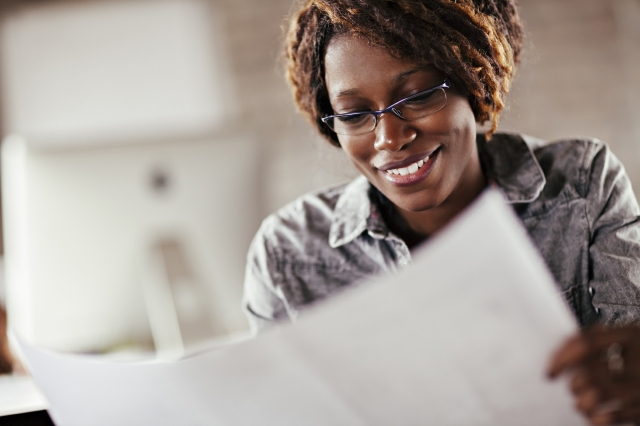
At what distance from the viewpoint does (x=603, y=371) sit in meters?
0.42

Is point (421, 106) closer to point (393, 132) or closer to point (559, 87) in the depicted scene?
point (393, 132)

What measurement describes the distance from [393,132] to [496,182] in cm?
28

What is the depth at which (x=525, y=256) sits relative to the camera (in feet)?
1.28

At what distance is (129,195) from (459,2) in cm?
80

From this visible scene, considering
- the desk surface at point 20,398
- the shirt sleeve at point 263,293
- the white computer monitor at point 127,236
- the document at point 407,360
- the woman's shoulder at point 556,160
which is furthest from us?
the white computer monitor at point 127,236

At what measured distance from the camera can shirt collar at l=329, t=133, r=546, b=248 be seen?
95cm

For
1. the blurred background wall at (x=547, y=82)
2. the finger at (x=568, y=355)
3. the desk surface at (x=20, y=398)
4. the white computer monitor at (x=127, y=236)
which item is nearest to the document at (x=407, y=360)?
the finger at (x=568, y=355)

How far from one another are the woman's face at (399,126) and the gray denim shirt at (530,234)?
0.15m

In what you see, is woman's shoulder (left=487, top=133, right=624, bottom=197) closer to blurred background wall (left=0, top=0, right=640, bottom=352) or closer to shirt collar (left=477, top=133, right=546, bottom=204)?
shirt collar (left=477, top=133, right=546, bottom=204)

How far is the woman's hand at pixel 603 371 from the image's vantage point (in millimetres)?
405

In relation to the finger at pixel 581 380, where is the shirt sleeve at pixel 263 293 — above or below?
above

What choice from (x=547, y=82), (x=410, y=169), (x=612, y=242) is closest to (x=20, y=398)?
(x=410, y=169)

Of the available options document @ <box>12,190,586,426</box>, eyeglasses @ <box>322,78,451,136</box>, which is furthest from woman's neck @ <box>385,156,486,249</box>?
document @ <box>12,190,586,426</box>

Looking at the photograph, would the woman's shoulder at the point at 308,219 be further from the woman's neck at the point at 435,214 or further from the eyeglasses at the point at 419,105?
the eyeglasses at the point at 419,105
